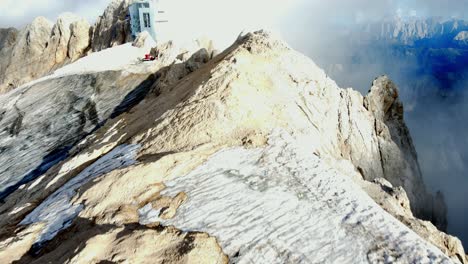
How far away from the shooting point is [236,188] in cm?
1108

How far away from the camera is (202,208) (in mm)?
10289

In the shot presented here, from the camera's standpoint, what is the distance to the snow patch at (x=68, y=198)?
10852 mm

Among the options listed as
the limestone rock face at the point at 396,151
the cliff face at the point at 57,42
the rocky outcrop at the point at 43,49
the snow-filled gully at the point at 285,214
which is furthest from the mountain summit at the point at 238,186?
the rocky outcrop at the point at 43,49

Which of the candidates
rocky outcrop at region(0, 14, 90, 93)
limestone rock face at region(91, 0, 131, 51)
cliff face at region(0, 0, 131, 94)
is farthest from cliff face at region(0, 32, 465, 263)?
rocky outcrop at region(0, 14, 90, 93)

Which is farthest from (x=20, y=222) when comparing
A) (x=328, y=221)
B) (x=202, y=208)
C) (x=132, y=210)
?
(x=328, y=221)

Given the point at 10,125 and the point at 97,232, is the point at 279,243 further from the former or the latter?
the point at 10,125

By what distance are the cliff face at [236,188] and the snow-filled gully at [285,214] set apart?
36 millimetres

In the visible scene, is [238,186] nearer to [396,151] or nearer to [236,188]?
[236,188]

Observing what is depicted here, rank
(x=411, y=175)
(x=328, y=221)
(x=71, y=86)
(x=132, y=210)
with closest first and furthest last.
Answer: (x=328, y=221) → (x=132, y=210) → (x=411, y=175) → (x=71, y=86)

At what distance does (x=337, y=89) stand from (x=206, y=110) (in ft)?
37.3

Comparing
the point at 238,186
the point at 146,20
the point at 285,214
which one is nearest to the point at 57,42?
the point at 146,20

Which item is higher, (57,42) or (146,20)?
(146,20)

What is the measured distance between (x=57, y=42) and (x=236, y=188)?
73.7 metres

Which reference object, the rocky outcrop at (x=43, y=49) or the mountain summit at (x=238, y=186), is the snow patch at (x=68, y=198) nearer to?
the mountain summit at (x=238, y=186)
